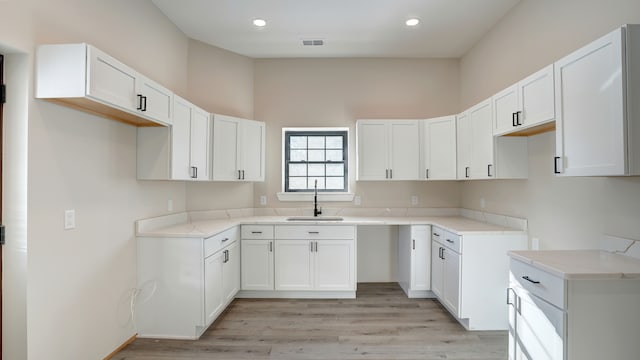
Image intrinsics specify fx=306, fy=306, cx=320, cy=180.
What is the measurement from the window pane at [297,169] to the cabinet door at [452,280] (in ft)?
6.88

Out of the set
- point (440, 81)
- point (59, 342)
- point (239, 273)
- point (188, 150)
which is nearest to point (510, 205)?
point (440, 81)

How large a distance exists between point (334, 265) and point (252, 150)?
1.72 m

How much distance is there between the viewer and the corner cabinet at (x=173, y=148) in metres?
2.72

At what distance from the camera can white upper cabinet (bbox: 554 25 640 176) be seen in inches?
59.5

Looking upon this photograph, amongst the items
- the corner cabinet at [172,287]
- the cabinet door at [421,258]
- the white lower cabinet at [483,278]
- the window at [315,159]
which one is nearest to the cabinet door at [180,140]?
the corner cabinet at [172,287]

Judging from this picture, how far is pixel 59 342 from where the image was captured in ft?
6.41

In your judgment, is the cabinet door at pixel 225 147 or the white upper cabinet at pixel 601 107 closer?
the white upper cabinet at pixel 601 107

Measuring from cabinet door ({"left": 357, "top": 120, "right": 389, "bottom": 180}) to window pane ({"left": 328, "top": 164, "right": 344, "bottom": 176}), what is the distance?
50cm

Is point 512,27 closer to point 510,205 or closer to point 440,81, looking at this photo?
point 440,81

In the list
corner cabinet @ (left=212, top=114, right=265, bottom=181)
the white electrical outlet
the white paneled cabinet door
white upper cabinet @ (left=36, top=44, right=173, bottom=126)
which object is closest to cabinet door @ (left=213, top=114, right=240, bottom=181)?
corner cabinet @ (left=212, top=114, right=265, bottom=181)

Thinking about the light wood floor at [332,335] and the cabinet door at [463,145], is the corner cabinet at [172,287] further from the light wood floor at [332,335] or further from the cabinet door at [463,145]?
the cabinet door at [463,145]

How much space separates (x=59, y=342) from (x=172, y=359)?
2.52 ft

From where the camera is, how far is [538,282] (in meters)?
1.70

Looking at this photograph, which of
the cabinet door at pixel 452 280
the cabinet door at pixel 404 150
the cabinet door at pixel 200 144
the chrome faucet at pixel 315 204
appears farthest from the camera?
the chrome faucet at pixel 315 204
